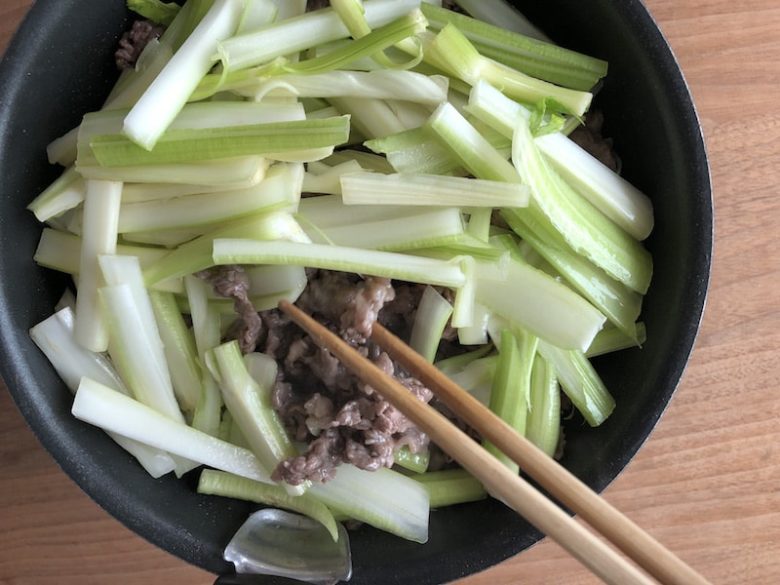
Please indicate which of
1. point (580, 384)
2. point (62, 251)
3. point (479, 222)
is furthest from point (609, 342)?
point (62, 251)

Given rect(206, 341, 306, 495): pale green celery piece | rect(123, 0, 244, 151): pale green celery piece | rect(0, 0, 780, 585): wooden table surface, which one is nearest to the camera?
rect(123, 0, 244, 151): pale green celery piece

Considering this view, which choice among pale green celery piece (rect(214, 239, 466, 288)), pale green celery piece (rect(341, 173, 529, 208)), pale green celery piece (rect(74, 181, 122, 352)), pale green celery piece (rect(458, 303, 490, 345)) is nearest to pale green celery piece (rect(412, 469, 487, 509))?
pale green celery piece (rect(458, 303, 490, 345))

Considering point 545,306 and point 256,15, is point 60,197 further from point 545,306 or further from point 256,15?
point 545,306

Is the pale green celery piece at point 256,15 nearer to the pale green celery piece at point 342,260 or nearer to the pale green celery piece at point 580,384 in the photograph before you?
the pale green celery piece at point 342,260

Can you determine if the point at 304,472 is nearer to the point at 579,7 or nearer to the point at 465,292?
the point at 465,292

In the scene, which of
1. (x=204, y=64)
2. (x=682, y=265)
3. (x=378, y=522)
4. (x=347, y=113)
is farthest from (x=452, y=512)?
(x=204, y=64)

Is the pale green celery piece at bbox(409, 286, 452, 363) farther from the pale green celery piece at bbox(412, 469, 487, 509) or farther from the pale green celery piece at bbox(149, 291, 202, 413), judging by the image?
the pale green celery piece at bbox(149, 291, 202, 413)

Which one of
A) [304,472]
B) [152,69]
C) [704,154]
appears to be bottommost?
[304,472]

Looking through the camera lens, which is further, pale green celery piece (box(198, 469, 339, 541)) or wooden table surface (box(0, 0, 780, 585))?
wooden table surface (box(0, 0, 780, 585))
